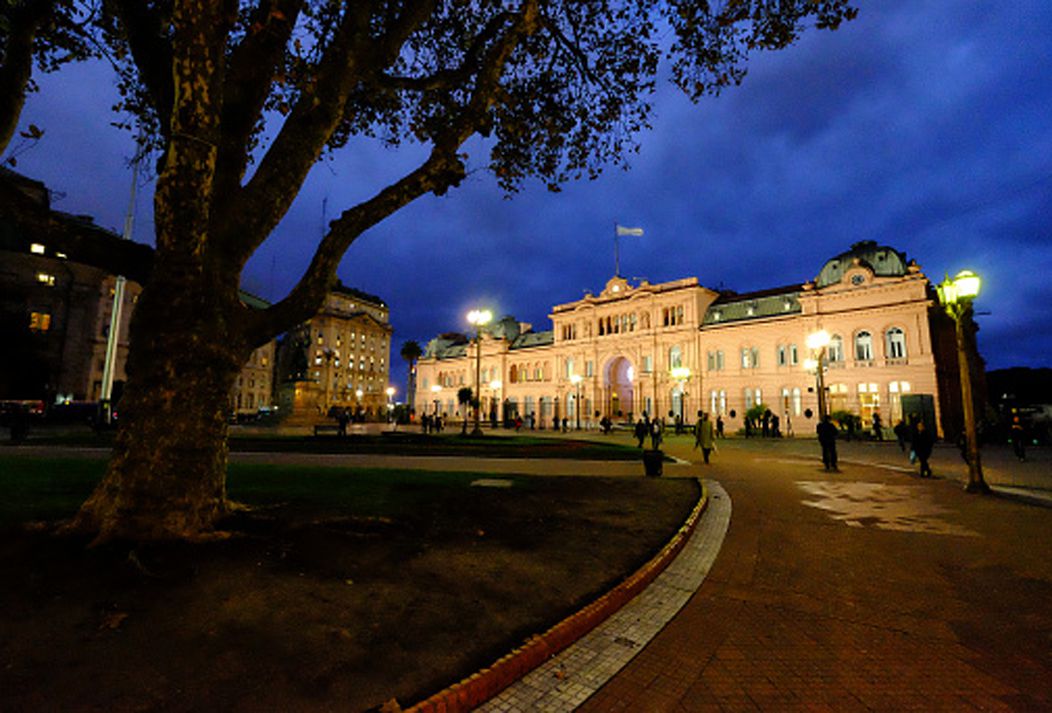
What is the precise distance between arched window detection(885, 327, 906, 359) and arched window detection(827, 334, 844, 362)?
3.02 meters

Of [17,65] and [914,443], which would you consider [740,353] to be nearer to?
[914,443]

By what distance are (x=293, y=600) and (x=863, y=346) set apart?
1804 inches

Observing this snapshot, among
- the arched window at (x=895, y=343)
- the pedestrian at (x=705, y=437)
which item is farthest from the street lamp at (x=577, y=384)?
the pedestrian at (x=705, y=437)

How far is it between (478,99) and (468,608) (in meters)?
6.89

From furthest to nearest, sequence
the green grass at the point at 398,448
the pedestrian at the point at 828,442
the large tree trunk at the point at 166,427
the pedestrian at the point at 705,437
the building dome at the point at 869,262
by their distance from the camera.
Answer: the building dome at the point at 869,262 → the green grass at the point at 398,448 → the pedestrian at the point at 705,437 → the pedestrian at the point at 828,442 → the large tree trunk at the point at 166,427

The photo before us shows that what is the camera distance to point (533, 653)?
3.09 m

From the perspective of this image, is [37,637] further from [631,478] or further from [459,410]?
[459,410]

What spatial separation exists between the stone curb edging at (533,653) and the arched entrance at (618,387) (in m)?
50.3

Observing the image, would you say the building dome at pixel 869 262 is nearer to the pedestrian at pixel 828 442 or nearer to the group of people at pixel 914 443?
the group of people at pixel 914 443

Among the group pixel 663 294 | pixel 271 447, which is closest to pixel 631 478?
pixel 271 447

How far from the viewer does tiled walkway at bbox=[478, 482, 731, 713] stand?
2764 millimetres

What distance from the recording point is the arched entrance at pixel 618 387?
2159 inches

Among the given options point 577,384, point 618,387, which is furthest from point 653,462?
point 618,387

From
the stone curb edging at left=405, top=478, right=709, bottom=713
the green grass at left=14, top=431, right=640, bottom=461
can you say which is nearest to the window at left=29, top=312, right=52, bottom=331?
the green grass at left=14, top=431, right=640, bottom=461
